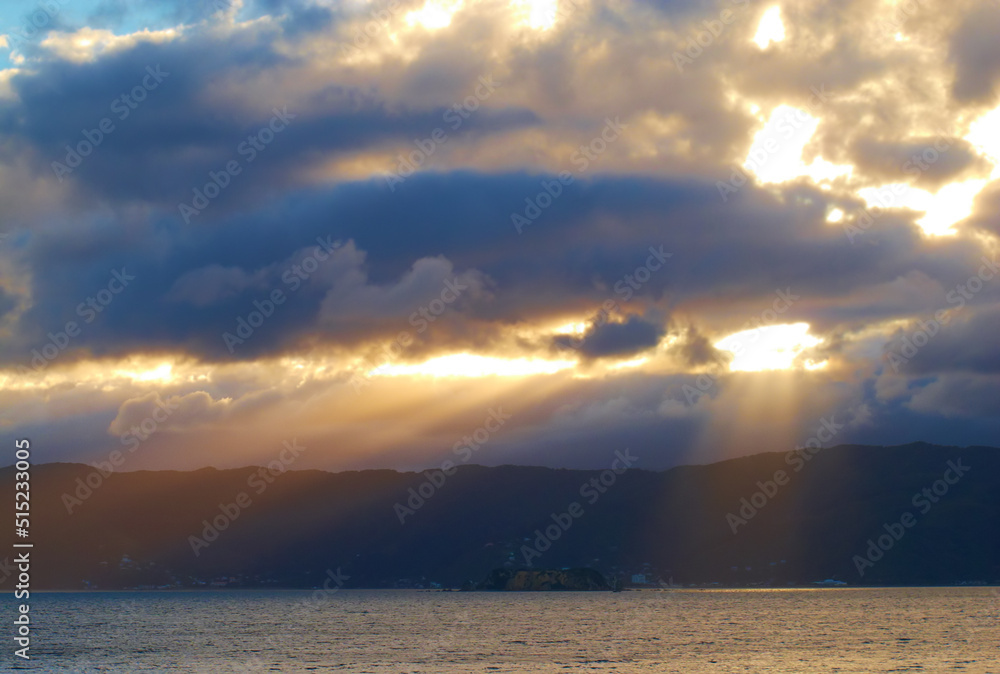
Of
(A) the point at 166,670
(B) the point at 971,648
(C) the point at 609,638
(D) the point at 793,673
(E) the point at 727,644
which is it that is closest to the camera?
(D) the point at 793,673

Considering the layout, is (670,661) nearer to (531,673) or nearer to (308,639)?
(531,673)

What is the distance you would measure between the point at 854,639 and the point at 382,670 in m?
90.3

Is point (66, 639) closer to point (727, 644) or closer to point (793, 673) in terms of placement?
point (727, 644)

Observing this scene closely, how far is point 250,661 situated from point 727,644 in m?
Answer: 78.5

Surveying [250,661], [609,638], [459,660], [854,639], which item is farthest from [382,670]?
[854,639]

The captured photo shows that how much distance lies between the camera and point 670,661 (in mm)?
141125

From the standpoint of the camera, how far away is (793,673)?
12500 cm

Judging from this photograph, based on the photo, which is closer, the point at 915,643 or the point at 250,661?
the point at 250,661

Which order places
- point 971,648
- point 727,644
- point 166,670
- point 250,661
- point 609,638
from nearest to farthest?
point 166,670, point 250,661, point 971,648, point 727,644, point 609,638

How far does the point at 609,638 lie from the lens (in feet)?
607

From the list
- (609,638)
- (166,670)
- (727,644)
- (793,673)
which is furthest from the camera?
(609,638)

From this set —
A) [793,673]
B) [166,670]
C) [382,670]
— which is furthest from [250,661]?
[793,673]

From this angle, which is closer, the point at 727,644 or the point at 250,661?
the point at 250,661

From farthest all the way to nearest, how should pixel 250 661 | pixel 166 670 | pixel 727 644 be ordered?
pixel 727 644 < pixel 250 661 < pixel 166 670
